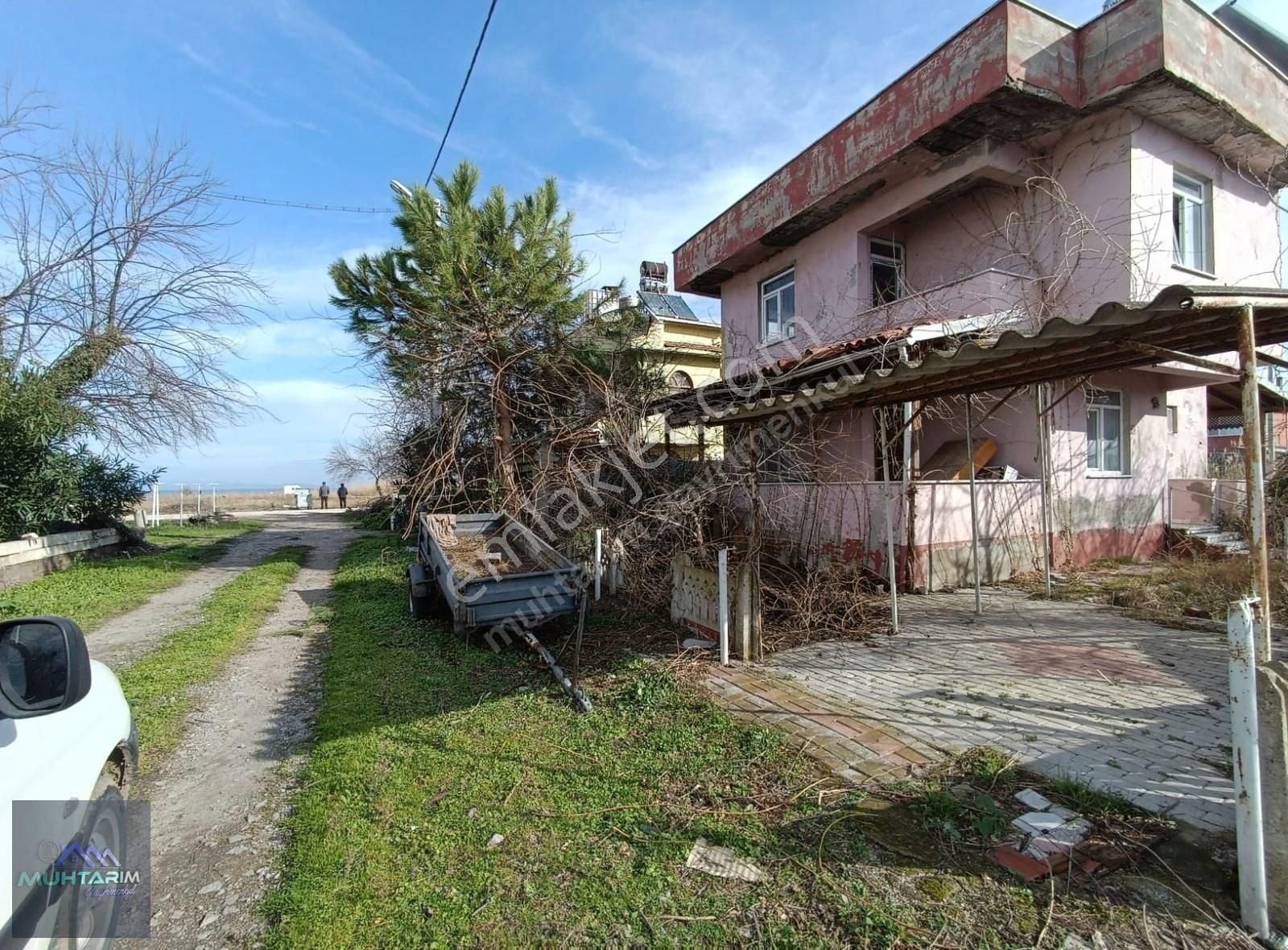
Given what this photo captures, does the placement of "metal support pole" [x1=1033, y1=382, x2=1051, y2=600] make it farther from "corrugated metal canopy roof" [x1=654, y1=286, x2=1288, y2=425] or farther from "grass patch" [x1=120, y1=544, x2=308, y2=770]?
"grass patch" [x1=120, y1=544, x2=308, y2=770]

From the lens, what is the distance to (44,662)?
223cm

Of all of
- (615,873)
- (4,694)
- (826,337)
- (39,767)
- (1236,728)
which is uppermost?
(826,337)

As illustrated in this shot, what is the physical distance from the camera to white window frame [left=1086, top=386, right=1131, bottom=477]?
11.2 m

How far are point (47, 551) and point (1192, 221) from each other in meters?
22.4

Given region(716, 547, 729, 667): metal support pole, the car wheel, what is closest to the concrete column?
region(716, 547, 729, 667): metal support pole

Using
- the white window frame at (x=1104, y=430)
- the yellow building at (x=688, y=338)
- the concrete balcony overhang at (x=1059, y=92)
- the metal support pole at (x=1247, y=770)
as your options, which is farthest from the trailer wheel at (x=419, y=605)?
the yellow building at (x=688, y=338)

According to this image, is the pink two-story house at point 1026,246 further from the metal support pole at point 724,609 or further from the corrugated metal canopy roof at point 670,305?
the corrugated metal canopy roof at point 670,305

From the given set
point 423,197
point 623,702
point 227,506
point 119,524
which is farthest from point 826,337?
point 227,506

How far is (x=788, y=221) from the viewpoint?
12828mm

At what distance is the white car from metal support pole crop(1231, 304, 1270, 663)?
460 centimetres

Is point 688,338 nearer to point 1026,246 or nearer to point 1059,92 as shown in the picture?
point 1026,246

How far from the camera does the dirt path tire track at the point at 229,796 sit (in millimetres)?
2797

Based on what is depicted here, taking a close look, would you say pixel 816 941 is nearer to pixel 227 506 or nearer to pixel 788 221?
pixel 788 221

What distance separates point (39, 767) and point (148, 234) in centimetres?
1718
